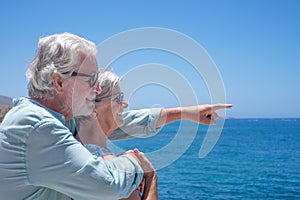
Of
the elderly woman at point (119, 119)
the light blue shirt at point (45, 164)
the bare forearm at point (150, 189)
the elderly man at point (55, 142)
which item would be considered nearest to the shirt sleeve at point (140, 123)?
the elderly woman at point (119, 119)

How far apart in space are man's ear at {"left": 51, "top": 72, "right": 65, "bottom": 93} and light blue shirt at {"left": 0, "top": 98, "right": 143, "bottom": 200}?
9cm

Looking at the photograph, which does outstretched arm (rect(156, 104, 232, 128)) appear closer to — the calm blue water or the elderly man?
the elderly man

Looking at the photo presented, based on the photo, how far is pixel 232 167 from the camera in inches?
1299

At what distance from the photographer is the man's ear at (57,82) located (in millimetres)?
1279

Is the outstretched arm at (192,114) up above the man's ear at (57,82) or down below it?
below

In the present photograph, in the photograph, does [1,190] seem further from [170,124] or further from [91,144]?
[170,124]

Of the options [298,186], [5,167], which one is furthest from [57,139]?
[298,186]

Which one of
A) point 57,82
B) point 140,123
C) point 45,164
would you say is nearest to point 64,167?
point 45,164

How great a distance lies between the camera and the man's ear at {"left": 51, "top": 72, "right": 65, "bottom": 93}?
1279 millimetres

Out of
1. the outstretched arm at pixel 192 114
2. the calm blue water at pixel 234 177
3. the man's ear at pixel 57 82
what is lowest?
the calm blue water at pixel 234 177

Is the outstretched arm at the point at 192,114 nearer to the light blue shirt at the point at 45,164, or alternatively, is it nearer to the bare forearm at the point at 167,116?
the bare forearm at the point at 167,116

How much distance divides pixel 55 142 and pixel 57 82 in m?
0.23

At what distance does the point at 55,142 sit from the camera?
3.76 ft

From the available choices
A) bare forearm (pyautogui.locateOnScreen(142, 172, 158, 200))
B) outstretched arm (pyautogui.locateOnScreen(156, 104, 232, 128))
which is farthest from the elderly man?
outstretched arm (pyautogui.locateOnScreen(156, 104, 232, 128))
